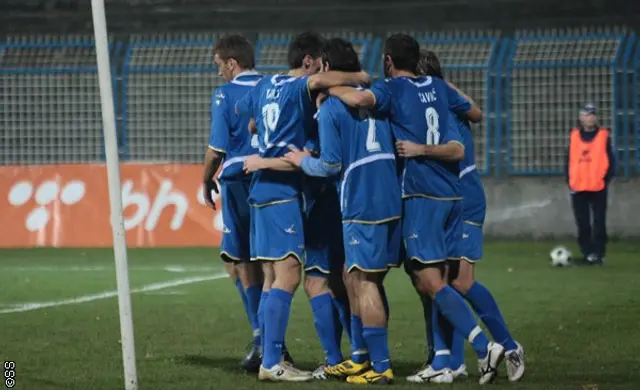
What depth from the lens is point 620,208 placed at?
2002 centimetres

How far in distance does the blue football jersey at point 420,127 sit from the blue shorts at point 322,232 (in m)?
0.49

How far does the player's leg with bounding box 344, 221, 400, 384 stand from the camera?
312 inches

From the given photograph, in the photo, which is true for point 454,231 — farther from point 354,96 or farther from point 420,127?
point 354,96

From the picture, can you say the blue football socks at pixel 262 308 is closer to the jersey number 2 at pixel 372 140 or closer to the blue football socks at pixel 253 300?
the blue football socks at pixel 253 300

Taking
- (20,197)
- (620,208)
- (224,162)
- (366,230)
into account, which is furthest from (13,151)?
(366,230)

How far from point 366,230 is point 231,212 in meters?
1.37

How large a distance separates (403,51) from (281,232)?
3.92ft

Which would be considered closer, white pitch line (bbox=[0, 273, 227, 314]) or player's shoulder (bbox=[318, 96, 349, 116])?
player's shoulder (bbox=[318, 96, 349, 116])

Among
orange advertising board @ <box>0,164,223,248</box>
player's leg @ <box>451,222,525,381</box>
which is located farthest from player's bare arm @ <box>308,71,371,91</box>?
orange advertising board @ <box>0,164,223,248</box>

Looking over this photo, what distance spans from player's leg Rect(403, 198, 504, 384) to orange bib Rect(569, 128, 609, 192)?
9717 mm

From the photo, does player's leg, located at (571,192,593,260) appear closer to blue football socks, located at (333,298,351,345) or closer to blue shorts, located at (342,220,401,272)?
blue football socks, located at (333,298,351,345)

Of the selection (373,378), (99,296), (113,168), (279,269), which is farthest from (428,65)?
(99,296)

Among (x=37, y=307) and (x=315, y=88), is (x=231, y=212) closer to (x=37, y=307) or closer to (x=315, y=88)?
(x=315, y=88)

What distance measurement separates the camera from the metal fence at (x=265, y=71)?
20312 mm
